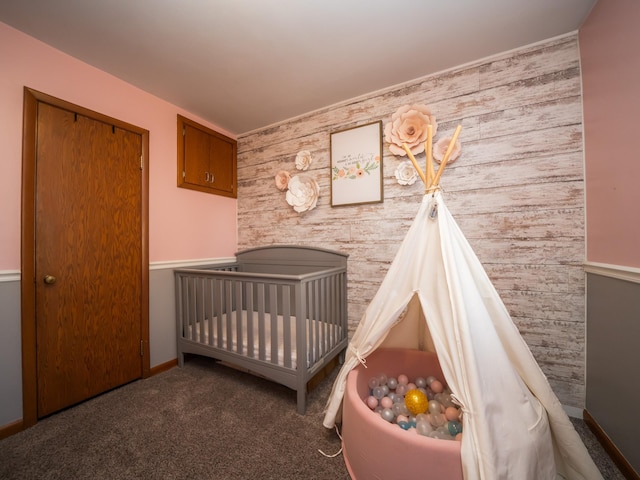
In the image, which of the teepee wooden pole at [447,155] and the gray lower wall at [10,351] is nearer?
the teepee wooden pole at [447,155]

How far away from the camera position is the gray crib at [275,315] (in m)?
1.64

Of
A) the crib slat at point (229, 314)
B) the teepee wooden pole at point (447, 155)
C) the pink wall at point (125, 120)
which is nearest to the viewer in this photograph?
the teepee wooden pole at point (447, 155)

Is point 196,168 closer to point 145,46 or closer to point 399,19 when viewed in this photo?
point 145,46

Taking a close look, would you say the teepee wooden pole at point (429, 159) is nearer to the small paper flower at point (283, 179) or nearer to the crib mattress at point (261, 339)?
the crib mattress at point (261, 339)

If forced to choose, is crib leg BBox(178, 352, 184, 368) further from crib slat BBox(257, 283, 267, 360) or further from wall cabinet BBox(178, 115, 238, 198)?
wall cabinet BBox(178, 115, 238, 198)

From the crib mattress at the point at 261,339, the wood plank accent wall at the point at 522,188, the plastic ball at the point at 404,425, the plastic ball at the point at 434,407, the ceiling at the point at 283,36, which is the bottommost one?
the plastic ball at the point at 404,425

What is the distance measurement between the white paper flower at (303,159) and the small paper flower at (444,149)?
45.4 inches

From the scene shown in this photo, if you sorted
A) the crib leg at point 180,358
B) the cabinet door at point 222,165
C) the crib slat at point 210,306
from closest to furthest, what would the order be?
the crib slat at point 210,306
the crib leg at point 180,358
the cabinet door at point 222,165

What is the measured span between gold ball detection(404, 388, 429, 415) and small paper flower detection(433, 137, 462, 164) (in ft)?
5.21

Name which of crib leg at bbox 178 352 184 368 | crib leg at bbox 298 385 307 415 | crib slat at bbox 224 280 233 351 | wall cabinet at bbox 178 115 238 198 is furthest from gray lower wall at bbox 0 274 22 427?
crib leg at bbox 298 385 307 415

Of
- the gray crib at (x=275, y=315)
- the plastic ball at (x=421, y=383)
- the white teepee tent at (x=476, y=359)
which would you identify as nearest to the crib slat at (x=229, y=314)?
the gray crib at (x=275, y=315)

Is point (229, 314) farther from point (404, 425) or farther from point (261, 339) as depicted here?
point (404, 425)

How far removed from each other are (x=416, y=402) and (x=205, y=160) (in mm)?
2805

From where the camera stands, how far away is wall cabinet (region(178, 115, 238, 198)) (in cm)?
239
